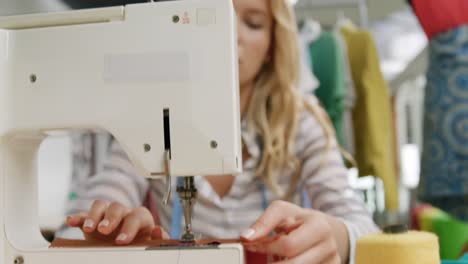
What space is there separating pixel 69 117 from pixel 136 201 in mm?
470

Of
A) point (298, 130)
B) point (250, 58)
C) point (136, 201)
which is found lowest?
point (136, 201)

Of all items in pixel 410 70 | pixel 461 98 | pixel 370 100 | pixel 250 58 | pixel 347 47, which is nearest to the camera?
pixel 250 58

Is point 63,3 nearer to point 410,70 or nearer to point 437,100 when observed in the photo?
point 437,100

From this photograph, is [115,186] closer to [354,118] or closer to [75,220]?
[75,220]

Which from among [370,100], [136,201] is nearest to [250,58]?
[136,201]

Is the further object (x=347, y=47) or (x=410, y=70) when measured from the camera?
(x=410, y=70)

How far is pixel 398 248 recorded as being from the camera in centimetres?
54

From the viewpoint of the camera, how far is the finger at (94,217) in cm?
65

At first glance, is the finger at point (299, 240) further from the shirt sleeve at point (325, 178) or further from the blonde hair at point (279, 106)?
the blonde hair at point (279, 106)

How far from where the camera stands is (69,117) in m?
0.62

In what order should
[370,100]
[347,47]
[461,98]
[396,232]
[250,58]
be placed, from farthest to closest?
[347,47] < [370,100] < [461,98] < [250,58] < [396,232]

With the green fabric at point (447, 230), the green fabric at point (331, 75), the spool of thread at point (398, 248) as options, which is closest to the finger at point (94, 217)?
the spool of thread at point (398, 248)

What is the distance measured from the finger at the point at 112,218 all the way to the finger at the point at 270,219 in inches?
6.3

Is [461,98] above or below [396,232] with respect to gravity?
above
